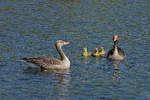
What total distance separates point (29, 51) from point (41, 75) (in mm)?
5012

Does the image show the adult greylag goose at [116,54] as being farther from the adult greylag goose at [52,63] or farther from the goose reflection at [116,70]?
the adult greylag goose at [52,63]

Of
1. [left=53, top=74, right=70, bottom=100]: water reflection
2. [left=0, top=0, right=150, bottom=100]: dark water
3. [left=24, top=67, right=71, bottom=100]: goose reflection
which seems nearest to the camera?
[left=53, top=74, right=70, bottom=100]: water reflection

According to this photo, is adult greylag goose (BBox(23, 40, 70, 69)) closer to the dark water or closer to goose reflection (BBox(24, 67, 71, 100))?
goose reflection (BBox(24, 67, 71, 100))

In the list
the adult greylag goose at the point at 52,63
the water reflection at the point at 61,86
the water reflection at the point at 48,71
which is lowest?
the water reflection at the point at 61,86

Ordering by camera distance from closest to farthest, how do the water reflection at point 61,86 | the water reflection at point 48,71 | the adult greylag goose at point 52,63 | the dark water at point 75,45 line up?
the water reflection at point 61,86, the dark water at point 75,45, the water reflection at point 48,71, the adult greylag goose at point 52,63

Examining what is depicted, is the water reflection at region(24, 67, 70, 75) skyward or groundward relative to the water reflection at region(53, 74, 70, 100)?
skyward

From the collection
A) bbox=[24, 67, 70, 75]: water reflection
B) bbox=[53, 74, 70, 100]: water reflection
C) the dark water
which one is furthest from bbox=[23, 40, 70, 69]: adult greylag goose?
bbox=[53, 74, 70, 100]: water reflection

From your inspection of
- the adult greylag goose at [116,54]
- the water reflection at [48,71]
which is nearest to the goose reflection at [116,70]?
the adult greylag goose at [116,54]

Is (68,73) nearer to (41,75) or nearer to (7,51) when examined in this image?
(41,75)

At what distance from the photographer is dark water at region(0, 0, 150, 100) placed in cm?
2164

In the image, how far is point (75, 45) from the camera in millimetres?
31672

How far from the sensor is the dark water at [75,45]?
21641mm

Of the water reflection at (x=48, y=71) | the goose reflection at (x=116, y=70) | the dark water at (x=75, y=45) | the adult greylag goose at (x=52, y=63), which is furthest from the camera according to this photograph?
the adult greylag goose at (x=52, y=63)

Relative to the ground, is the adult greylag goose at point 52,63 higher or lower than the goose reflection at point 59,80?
higher
